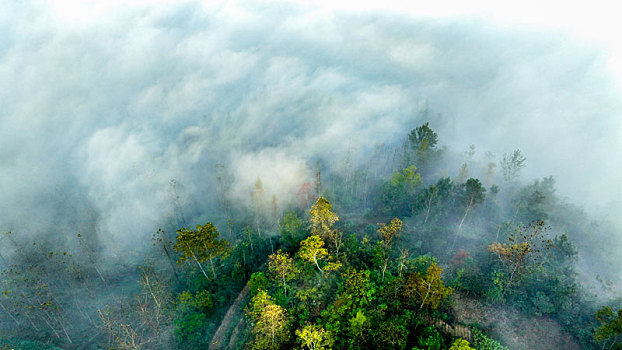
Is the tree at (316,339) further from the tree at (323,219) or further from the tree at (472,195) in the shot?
the tree at (472,195)

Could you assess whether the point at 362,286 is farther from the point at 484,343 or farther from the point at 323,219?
the point at 484,343

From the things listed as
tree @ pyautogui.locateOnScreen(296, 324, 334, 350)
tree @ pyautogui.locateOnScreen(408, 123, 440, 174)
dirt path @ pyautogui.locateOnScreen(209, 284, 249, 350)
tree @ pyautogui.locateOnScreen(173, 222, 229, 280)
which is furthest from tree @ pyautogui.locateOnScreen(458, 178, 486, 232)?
tree @ pyautogui.locateOnScreen(173, 222, 229, 280)

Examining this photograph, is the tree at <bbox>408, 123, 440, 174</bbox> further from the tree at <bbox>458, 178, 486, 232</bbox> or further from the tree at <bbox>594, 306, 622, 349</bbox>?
the tree at <bbox>594, 306, 622, 349</bbox>

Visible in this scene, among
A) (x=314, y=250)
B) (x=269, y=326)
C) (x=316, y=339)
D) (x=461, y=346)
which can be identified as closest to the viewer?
(x=461, y=346)

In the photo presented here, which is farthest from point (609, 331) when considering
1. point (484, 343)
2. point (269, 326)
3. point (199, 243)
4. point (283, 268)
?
point (199, 243)

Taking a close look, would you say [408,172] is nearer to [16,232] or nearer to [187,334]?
[187,334]

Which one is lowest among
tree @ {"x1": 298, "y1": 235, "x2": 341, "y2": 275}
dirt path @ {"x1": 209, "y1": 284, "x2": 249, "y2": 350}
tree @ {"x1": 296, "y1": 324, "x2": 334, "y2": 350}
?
dirt path @ {"x1": 209, "y1": 284, "x2": 249, "y2": 350}
